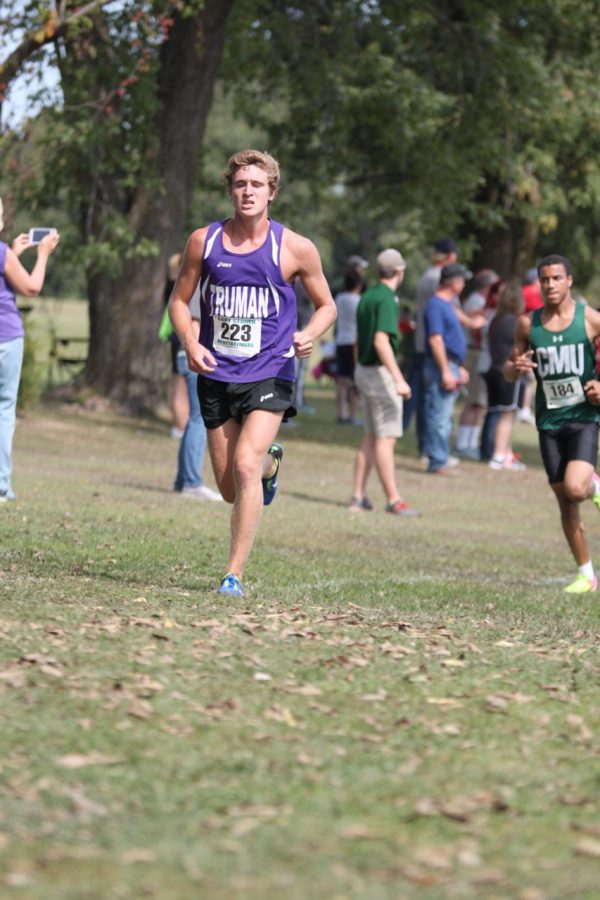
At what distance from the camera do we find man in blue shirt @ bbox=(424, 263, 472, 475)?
18031 millimetres

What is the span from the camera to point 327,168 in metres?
27.6

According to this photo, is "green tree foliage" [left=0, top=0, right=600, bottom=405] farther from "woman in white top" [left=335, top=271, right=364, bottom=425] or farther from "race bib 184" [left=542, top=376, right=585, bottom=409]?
"race bib 184" [left=542, top=376, right=585, bottom=409]

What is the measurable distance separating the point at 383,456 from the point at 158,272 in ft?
29.6

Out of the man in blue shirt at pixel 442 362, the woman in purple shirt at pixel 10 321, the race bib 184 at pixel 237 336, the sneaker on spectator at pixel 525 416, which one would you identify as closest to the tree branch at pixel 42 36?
the man in blue shirt at pixel 442 362

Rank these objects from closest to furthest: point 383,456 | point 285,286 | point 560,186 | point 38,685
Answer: point 38,685 → point 285,286 → point 383,456 → point 560,186

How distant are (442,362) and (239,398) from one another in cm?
985

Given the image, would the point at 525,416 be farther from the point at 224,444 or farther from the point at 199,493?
the point at 224,444

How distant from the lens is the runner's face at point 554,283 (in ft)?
33.8

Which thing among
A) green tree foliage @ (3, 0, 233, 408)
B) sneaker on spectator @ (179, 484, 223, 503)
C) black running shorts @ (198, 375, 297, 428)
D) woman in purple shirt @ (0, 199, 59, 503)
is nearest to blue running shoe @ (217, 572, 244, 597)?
black running shorts @ (198, 375, 297, 428)

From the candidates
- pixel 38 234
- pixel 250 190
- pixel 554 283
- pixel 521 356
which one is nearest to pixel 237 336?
pixel 250 190

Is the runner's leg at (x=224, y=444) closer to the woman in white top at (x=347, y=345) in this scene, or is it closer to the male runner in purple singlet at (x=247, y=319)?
the male runner in purple singlet at (x=247, y=319)

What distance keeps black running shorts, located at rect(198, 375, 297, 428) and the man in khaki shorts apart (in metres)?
5.99

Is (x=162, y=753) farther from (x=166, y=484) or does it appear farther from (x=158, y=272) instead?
(x=158, y=272)

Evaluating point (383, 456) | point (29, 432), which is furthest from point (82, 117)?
point (383, 456)
